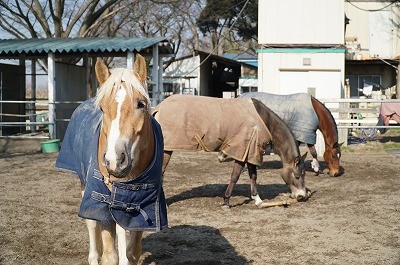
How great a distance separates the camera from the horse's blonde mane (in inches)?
121

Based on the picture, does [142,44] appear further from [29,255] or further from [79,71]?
[29,255]

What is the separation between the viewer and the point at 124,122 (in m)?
2.96

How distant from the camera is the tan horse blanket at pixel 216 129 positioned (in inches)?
267

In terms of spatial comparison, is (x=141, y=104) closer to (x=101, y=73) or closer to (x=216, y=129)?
(x=101, y=73)

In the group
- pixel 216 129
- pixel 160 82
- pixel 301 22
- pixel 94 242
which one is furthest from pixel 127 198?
pixel 301 22

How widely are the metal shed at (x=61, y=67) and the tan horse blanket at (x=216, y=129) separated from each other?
701cm

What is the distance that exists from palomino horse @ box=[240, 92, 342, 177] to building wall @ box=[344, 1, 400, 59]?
12693mm

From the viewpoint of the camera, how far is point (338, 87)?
17.0m

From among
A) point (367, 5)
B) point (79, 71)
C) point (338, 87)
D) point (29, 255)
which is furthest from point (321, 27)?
point (29, 255)

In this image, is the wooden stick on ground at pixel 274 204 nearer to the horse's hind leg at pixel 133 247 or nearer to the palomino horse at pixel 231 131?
the palomino horse at pixel 231 131

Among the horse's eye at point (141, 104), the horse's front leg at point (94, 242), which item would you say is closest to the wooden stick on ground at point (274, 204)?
the horse's front leg at point (94, 242)

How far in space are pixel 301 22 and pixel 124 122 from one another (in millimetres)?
15411

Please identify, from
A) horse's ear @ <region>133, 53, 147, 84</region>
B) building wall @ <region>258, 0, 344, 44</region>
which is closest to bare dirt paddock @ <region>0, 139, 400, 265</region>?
horse's ear @ <region>133, 53, 147, 84</region>

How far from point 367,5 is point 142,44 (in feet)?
39.1
